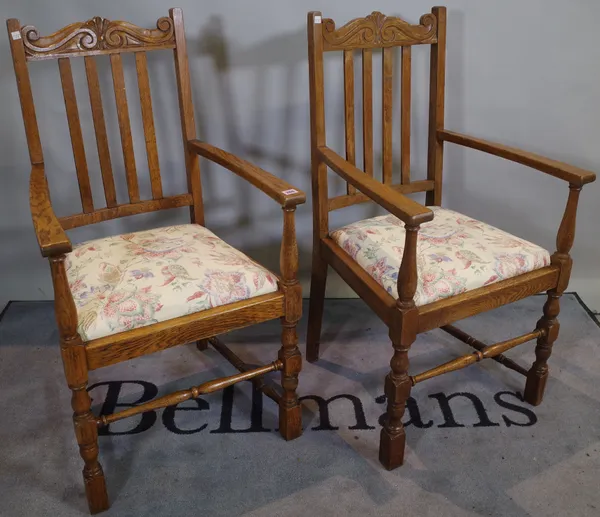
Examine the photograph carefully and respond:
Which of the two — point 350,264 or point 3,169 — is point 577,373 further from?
point 3,169

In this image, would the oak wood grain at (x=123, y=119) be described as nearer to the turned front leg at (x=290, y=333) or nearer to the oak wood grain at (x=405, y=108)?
the turned front leg at (x=290, y=333)

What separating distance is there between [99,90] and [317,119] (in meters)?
0.56

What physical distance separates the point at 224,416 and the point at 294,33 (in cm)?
117

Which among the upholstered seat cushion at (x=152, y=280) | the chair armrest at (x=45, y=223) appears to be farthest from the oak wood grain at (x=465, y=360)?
the chair armrest at (x=45, y=223)

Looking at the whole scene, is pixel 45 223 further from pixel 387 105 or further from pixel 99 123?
pixel 387 105

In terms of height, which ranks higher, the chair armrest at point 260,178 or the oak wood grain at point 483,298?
the chair armrest at point 260,178

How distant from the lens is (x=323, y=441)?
170cm

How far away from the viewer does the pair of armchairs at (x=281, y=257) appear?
1.37m

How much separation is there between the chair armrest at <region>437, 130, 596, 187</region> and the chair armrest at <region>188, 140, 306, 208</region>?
0.60m

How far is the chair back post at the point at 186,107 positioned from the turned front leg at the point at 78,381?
62 cm

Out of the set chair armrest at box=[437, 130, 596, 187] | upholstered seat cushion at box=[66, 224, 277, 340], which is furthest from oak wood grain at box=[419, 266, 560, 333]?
upholstered seat cushion at box=[66, 224, 277, 340]

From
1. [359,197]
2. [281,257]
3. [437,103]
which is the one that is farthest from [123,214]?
[437,103]

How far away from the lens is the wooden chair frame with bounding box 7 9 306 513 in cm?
132

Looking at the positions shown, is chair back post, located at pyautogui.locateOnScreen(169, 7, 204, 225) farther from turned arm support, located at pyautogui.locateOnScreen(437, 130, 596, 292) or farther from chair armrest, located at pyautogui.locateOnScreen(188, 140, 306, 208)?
turned arm support, located at pyautogui.locateOnScreen(437, 130, 596, 292)
